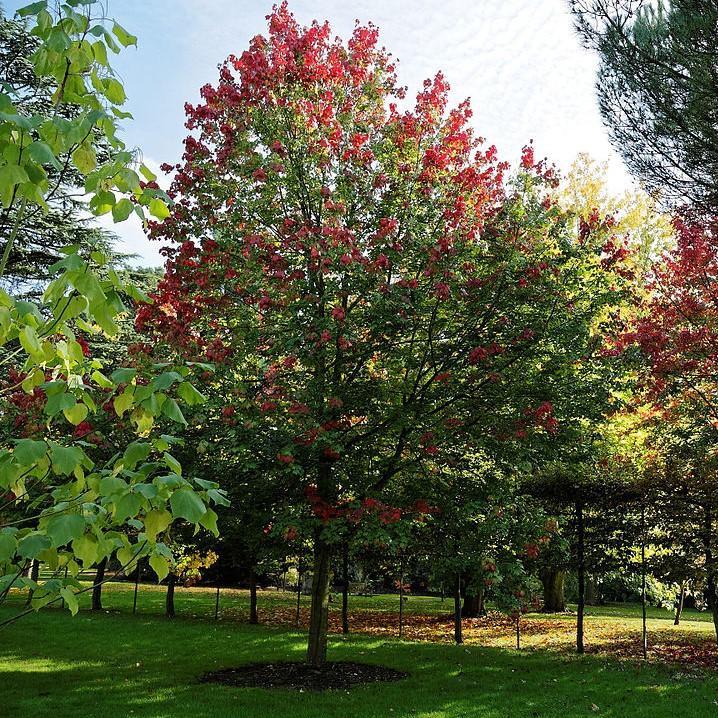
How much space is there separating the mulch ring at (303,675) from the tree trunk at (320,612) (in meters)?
0.18

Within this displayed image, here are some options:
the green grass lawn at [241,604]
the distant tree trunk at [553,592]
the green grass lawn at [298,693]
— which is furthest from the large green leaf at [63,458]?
the distant tree trunk at [553,592]

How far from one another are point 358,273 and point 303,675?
6158mm

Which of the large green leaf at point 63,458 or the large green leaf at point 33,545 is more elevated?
the large green leaf at point 63,458

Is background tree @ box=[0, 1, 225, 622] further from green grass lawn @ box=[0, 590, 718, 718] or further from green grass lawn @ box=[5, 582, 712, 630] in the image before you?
green grass lawn @ box=[5, 582, 712, 630]

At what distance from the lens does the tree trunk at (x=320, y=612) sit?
10.3 m

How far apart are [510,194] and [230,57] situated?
4996mm

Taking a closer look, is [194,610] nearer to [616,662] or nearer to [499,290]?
[616,662]

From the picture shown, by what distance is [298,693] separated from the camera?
28.8ft

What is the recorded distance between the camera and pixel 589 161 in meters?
20.0

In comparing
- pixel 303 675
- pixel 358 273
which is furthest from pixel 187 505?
pixel 303 675

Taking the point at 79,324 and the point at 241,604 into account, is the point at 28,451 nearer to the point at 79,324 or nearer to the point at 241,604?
the point at 79,324

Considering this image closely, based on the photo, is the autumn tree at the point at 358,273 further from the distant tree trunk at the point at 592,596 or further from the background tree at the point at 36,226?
the distant tree trunk at the point at 592,596

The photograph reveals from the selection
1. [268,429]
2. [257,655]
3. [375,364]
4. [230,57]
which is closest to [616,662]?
[257,655]

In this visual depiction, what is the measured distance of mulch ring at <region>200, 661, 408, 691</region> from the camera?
9.40m
